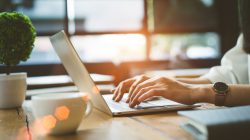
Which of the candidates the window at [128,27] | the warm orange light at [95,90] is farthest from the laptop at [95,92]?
the window at [128,27]

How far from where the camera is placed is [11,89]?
1452 millimetres

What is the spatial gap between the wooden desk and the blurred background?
3975mm

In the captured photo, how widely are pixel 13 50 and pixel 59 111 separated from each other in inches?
29.3

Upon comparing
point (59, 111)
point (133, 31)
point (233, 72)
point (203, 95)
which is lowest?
point (133, 31)

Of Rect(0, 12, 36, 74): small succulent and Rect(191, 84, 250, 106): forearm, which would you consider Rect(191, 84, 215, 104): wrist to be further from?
Rect(0, 12, 36, 74): small succulent

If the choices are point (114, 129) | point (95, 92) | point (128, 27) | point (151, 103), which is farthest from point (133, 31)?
point (114, 129)

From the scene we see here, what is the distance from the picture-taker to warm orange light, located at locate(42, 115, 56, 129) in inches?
33.0

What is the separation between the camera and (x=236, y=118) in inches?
27.3

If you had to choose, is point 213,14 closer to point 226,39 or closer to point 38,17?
point 226,39

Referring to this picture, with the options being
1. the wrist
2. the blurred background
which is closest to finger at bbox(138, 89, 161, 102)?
the wrist

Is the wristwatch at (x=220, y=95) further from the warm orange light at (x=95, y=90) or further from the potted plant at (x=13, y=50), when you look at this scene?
the potted plant at (x=13, y=50)

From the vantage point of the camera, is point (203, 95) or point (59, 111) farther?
point (203, 95)

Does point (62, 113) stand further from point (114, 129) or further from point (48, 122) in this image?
point (114, 129)

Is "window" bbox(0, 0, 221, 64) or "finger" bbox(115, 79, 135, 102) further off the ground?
"finger" bbox(115, 79, 135, 102)
